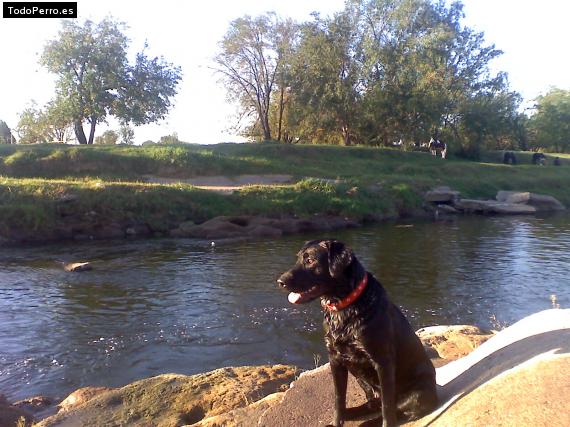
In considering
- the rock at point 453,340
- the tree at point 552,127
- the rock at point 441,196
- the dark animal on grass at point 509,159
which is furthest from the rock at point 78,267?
the tree at point 552,127

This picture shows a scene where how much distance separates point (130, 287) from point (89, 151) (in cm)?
2016

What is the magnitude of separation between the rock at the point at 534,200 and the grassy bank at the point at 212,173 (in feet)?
6.10

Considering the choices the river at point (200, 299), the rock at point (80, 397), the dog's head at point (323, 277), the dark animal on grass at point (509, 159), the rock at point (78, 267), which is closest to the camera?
the dog's head at point (323, 277)

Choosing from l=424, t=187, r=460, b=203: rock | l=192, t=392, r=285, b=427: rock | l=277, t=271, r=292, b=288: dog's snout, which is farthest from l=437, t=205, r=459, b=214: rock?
l=277, t=271, r=292, b=288: dog's snout

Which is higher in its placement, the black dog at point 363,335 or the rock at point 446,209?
the black dog at point 363,335

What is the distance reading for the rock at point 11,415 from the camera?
5.84 meters

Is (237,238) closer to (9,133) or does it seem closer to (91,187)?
(91,187)

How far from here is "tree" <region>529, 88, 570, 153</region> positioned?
7844 cm

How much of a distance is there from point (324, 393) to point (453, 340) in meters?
3.01

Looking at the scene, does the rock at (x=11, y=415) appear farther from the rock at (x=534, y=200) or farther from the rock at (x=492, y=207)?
the rock at (x=534, y=200)

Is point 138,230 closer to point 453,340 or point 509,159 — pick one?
point 453,340

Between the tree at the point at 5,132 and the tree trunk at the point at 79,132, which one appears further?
the tree at the point at 5,132

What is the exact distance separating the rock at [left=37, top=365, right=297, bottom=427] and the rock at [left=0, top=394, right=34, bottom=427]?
0.51m

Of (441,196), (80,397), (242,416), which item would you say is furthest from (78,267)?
(441,196)
